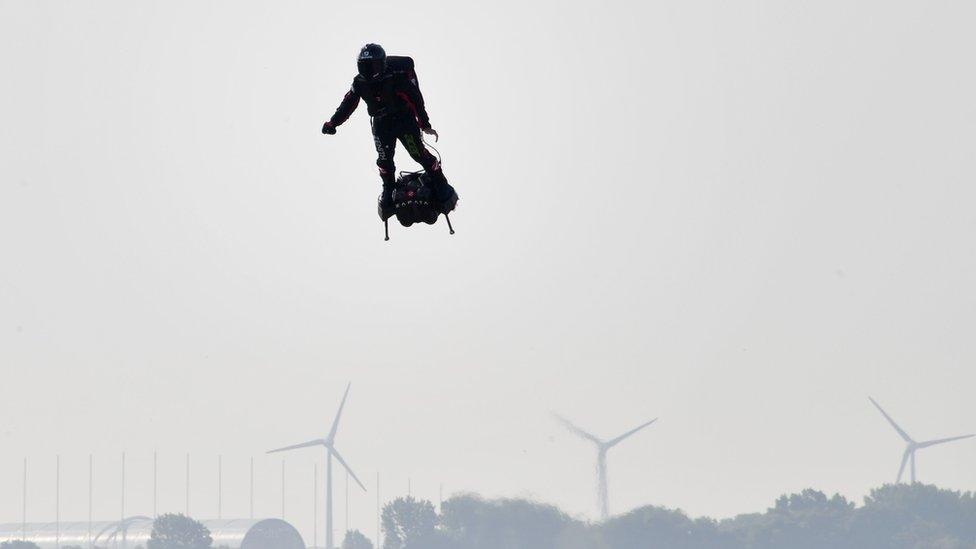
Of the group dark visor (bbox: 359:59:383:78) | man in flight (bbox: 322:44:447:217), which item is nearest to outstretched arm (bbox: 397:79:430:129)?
man in flight (bbox: 322:44:447:217)

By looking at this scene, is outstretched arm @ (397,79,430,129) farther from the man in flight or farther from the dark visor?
the dark visor

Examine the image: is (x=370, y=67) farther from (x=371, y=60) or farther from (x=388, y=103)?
(x=388, y=103)

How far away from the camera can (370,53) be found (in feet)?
166

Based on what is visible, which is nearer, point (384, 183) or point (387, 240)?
point (387, 240)

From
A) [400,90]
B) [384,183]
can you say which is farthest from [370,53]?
[384,183]

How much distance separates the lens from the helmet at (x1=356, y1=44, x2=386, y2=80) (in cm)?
5047

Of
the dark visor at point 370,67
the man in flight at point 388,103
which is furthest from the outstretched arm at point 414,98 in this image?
the dark visor at point 370,67

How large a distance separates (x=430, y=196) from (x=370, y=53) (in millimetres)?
A: 5212

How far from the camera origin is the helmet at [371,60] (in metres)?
50.5

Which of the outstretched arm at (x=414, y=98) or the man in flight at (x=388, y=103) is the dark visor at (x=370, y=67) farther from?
the outstretched arm at (x=414, y=98)

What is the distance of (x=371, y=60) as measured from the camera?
50625 millimetres

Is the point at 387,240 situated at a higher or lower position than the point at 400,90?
Answer: lower

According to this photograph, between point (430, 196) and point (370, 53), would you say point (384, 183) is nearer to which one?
point (430, 196)

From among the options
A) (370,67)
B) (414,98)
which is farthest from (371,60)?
(414,98)
